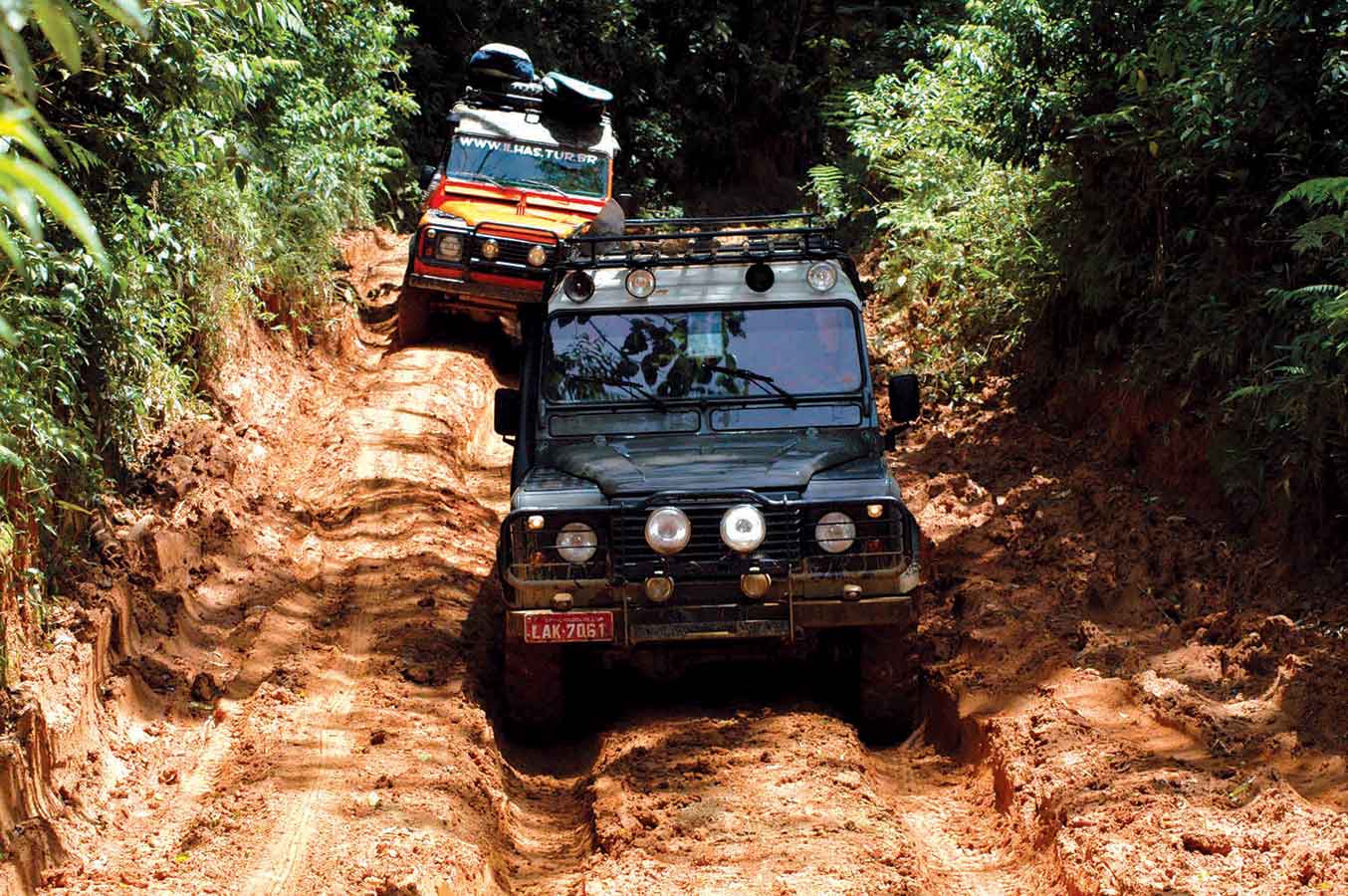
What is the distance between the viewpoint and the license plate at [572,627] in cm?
554

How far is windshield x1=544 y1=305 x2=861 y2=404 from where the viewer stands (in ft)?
21.2

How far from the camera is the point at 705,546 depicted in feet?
18.2

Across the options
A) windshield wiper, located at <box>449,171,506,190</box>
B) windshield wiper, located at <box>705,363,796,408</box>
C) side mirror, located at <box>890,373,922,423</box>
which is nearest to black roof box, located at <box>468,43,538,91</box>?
windshield wiper, located at <box>449,171,506,190</box>

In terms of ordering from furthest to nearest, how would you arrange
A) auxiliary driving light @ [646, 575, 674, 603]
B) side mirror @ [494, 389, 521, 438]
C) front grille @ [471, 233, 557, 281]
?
1. front grille @ [471, 233, 557, 281]
2. side mirror @ [494, 389, 521, 438]
3. auxiliary driving light @ [646, 575, 674, 603]

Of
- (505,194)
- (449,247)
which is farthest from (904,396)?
(505,194)

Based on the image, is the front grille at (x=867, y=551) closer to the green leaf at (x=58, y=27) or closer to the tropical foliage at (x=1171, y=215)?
the tropical foliage at (x=1171, y=215)

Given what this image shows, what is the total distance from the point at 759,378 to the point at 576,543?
4.41 feet

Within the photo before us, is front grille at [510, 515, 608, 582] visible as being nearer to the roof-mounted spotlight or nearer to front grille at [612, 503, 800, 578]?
front grille at [612, 503, 800, 578]

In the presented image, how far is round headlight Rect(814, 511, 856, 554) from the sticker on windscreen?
1.23 metres

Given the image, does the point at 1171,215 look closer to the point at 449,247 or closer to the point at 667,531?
the point at 667,531

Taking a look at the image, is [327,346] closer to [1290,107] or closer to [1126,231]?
[1126,231]

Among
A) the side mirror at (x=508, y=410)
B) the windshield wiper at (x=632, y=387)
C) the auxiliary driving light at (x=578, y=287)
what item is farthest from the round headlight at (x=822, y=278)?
the side mirror at (x=508, y=410)

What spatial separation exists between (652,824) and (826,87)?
2074 cm

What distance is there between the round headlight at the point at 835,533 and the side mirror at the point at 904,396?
0.88m
